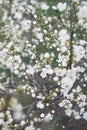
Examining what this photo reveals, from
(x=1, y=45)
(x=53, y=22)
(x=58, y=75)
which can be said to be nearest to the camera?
(x=58, y=75)

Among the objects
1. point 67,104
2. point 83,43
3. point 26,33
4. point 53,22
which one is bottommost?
point 67,104

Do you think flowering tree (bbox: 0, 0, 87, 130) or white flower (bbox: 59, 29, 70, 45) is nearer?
white flower (bbox: 59, 29, 70, 45)

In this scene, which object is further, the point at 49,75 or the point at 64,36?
the point at 49,75

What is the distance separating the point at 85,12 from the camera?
4.78m

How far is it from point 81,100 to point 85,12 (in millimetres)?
1365

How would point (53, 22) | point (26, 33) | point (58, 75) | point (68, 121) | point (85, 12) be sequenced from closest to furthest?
point (85, 12) → point (58, 75) → point (68, 121) → point (26, 33) → point (53, 22)

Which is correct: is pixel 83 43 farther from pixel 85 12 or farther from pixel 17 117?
pixel 17 117

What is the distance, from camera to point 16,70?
5695 millimetres

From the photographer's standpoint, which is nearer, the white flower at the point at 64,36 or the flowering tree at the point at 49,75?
the white flower at the point at 64,36

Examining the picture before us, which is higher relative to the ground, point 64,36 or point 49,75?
point 49,75

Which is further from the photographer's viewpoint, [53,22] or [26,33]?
[53,22]

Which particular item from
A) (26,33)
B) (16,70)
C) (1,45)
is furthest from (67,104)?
(26,33)

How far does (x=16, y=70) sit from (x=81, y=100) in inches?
39.5

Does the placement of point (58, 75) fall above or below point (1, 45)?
below
